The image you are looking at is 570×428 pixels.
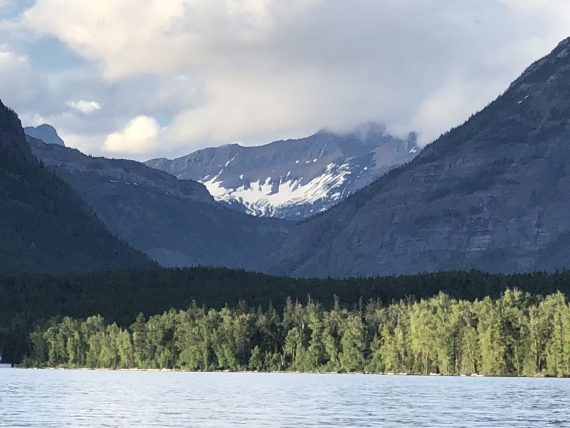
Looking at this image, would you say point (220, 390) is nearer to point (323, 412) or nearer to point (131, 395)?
point (131, 395)

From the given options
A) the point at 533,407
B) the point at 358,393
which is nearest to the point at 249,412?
the point at 533,407

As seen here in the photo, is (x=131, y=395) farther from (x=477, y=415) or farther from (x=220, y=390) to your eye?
(x=477, y=415)

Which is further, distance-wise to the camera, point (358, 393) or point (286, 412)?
point (358, 393)

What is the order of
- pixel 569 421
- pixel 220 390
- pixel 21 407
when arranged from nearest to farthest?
Answer: pixel 569 421, pixel 21 407, pixel 220 390

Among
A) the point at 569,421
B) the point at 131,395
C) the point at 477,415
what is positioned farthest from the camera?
the point at 131,395

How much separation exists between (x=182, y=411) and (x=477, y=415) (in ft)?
100

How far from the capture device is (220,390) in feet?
654

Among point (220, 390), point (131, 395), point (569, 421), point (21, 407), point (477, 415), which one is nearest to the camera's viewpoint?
point (569, 421)

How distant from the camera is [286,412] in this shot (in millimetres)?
145375

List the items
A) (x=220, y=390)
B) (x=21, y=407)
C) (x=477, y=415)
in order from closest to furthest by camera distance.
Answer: (x=477, y=415), (x=21, y=407), (x=220, y=390)

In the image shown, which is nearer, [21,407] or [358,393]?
[21,407]

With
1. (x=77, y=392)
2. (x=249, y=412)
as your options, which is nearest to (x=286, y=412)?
(x=249, y=412)

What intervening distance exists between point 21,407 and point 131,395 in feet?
95.6

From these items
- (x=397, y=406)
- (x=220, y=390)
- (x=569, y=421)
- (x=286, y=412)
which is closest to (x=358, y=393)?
(x=220, y=390)
